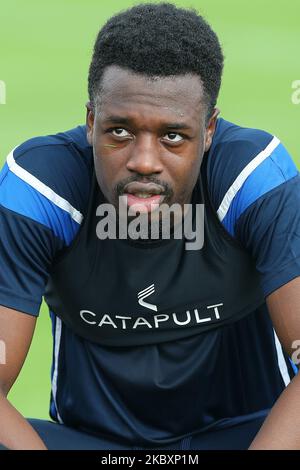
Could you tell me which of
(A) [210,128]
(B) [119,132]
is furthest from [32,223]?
(A) [210,128]

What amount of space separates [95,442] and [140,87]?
2.30 feet

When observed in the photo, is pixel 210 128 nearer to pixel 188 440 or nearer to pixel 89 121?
pixel 89 121

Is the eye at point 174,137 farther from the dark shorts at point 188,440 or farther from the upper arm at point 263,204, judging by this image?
the dark shorts at point 188,440

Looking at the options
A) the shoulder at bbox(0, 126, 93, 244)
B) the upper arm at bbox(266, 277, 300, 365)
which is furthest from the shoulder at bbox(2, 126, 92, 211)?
the upper arm at bbox(266, 277, 300, 365)

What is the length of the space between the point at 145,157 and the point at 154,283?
283mm

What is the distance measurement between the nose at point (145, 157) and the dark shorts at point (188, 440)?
57cm

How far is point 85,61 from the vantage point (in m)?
3.91

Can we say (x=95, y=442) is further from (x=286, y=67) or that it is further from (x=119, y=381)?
(x=286, y=67)

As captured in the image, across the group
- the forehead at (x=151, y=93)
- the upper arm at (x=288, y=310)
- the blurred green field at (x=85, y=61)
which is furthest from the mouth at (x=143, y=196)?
the blurred green field at (x=85, y=61)

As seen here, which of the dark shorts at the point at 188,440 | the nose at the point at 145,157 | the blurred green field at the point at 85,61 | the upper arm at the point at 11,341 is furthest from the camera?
the blurred green field at the point at 85,61

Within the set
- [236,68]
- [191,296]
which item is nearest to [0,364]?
[191,296]

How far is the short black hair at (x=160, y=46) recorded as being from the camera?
5.91ft

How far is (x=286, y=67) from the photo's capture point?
12.6 ft

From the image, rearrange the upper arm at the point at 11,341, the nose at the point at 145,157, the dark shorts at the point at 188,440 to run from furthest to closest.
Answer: the dark shorts at the point at 188,440 < the upper arm at the point at 11,341 < the nose at the point at 145,157
